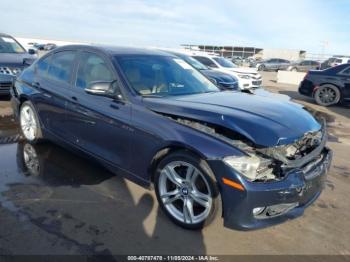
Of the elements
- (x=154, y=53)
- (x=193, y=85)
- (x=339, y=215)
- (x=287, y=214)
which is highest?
(x=154, y=53)

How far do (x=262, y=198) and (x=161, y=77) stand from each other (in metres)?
2.01

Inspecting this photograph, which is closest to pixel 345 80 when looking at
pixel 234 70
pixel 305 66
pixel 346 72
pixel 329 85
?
pixel 346 72

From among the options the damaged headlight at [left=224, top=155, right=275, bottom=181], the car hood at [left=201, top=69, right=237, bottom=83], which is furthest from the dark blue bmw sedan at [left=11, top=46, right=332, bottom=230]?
the car hood at [left=201, top=69, right=237, bottom=83]

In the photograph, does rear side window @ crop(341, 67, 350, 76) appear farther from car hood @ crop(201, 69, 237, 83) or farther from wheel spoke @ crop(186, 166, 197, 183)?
wheel spoke @ crop(186, 166, 197, 183)

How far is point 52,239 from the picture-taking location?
123 inches

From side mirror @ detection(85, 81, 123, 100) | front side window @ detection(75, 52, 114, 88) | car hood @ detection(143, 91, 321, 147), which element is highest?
front side window @ detection(75, 52, 114, 88)

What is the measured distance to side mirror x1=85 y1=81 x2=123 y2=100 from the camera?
3795mm

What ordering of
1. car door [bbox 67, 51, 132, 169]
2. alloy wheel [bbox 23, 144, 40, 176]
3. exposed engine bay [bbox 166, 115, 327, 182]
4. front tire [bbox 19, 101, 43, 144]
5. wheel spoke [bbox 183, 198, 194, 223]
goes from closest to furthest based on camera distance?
exposed engine bay [bbox 166, 115, 327, 182] < wheel spoke [bbox 183, 198, 194, 223] < car door [bbox 67, 51, 132, 169] < alloy wheel [bbox 23, 144, 40, 176] < front tire [bbox 19, 101, 43, 144]

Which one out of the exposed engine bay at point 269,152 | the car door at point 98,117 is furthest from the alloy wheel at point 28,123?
the exposed engine bay at point 269,152

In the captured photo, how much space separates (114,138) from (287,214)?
77.0 inches

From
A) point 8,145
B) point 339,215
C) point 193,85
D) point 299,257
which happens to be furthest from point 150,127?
point 8,145

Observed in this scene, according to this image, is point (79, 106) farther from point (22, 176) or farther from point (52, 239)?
point (52, 239)

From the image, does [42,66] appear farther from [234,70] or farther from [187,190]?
A: [234,70]

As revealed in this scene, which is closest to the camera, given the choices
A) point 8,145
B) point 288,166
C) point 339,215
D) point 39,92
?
point 288,166
